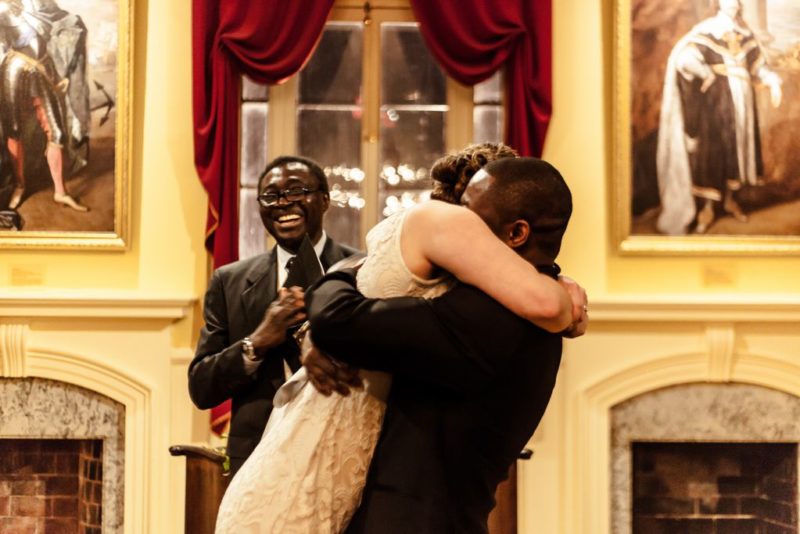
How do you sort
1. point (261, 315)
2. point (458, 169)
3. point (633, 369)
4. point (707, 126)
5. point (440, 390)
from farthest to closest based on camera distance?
point (707, 126)
point (633, 369)
point (261, 315)
point (458, 169)
point (440, 390)

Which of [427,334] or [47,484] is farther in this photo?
[47,484]

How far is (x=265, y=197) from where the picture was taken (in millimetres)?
2988

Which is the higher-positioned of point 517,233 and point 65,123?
point 65,123

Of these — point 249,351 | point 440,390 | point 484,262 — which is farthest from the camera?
point 249,351

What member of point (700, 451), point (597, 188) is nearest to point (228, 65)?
point (597, 188)

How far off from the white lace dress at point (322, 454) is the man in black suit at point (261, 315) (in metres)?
0.94

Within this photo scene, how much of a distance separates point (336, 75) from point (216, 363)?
2.82m

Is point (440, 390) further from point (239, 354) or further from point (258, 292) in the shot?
point (258, 292)

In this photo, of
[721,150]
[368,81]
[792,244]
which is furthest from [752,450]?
[368,81]

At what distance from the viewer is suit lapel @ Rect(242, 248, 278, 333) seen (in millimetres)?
2920

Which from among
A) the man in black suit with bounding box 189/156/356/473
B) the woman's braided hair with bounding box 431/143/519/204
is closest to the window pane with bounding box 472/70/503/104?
the man in black suit with bounding box 189/156/356/473

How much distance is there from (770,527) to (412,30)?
299 cm

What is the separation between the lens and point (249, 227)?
5281 millimetres

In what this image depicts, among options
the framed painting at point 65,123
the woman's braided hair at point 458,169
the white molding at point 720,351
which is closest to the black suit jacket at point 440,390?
the woman's braided hair at point 458,169
